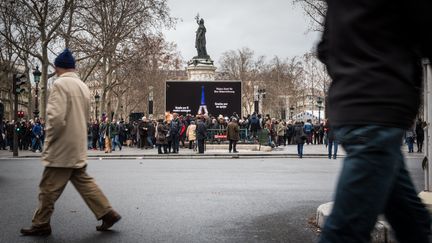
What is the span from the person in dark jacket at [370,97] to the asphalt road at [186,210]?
3.02 meters

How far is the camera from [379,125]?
6.31 ft

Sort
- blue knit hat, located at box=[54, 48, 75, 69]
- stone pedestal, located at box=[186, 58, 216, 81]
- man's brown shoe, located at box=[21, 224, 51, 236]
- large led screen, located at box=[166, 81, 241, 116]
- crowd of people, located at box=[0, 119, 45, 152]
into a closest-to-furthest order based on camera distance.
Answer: man's brown shoe, located at box=[21, 224, 51, 236], blue knit hat, located at box=[54, 48, 75, 69], crowd of people, located at box=[0, 119, 45, 152], large led screen, located at box=[166, 81, 241, 116], stone pedestal, located at box=[186, 58, 216, 81]

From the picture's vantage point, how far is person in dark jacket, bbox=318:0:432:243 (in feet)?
6.19

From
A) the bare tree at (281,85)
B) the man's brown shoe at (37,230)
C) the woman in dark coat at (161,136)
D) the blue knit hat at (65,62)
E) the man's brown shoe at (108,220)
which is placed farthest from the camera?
the bare tree at (281,85)

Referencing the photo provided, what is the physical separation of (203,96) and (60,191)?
32.7m

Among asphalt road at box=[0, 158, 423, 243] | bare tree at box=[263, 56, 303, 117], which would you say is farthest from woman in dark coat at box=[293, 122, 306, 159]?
bare tree at box=[263, 56, 303, 117]

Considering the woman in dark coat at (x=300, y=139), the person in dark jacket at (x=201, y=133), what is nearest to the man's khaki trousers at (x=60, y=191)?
the woman in dark coat at (x=300, y=139)

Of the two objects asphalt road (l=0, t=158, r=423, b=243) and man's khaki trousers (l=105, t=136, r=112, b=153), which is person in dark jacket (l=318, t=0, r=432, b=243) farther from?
man's khaki trousers (l=105, t=136, r=112, b=153)

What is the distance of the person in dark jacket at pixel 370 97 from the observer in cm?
189

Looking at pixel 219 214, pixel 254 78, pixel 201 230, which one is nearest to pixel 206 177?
pixel 219 214

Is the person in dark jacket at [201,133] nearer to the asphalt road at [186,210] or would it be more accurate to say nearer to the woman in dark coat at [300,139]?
the woman in dark coat at [300,139]

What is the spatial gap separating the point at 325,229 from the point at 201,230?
3469 mm

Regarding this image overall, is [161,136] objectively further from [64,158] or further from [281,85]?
[281,85]

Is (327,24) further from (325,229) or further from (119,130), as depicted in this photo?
(119,130)
